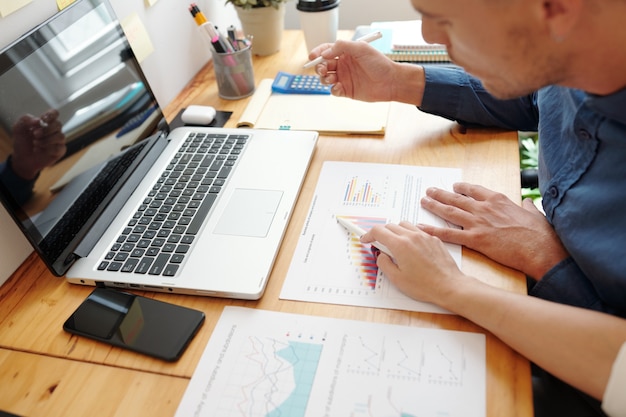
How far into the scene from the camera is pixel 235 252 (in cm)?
82

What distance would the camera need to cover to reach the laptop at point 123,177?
79 cm

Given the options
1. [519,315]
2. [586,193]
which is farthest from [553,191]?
[519,315]

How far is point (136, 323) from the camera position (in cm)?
75

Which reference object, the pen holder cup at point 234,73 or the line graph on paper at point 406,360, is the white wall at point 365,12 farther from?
the line graph on paper at point 406,360

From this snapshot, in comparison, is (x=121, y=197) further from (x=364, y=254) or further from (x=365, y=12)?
(x=365, y=12)

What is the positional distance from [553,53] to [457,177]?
31 centimetres

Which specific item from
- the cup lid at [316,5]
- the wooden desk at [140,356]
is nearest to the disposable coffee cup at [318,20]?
the cup lid at [316,5]

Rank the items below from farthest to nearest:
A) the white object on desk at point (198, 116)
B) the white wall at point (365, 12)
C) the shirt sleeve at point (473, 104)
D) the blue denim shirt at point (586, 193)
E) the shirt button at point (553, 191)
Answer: the white wall at point (365, 12), the white object on desk at point (198, 116), the shirt sleeve at point (473, 104), the shirt button at point (553, 191), the blue denim shirt at point (586, 193)

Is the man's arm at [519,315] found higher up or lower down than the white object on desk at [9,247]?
lower down

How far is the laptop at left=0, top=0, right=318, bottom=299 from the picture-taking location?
789mm

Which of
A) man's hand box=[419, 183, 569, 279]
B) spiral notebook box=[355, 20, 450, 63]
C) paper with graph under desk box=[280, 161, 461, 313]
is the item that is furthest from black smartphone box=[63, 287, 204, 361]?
spiral notebook box=[355, 20, 450, 63]

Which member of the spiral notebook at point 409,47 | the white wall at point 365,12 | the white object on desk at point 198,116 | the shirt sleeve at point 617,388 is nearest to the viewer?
the shirt sleeve at point 617,388

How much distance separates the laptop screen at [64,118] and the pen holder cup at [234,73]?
0.76 ft

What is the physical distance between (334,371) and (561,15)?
496mm
